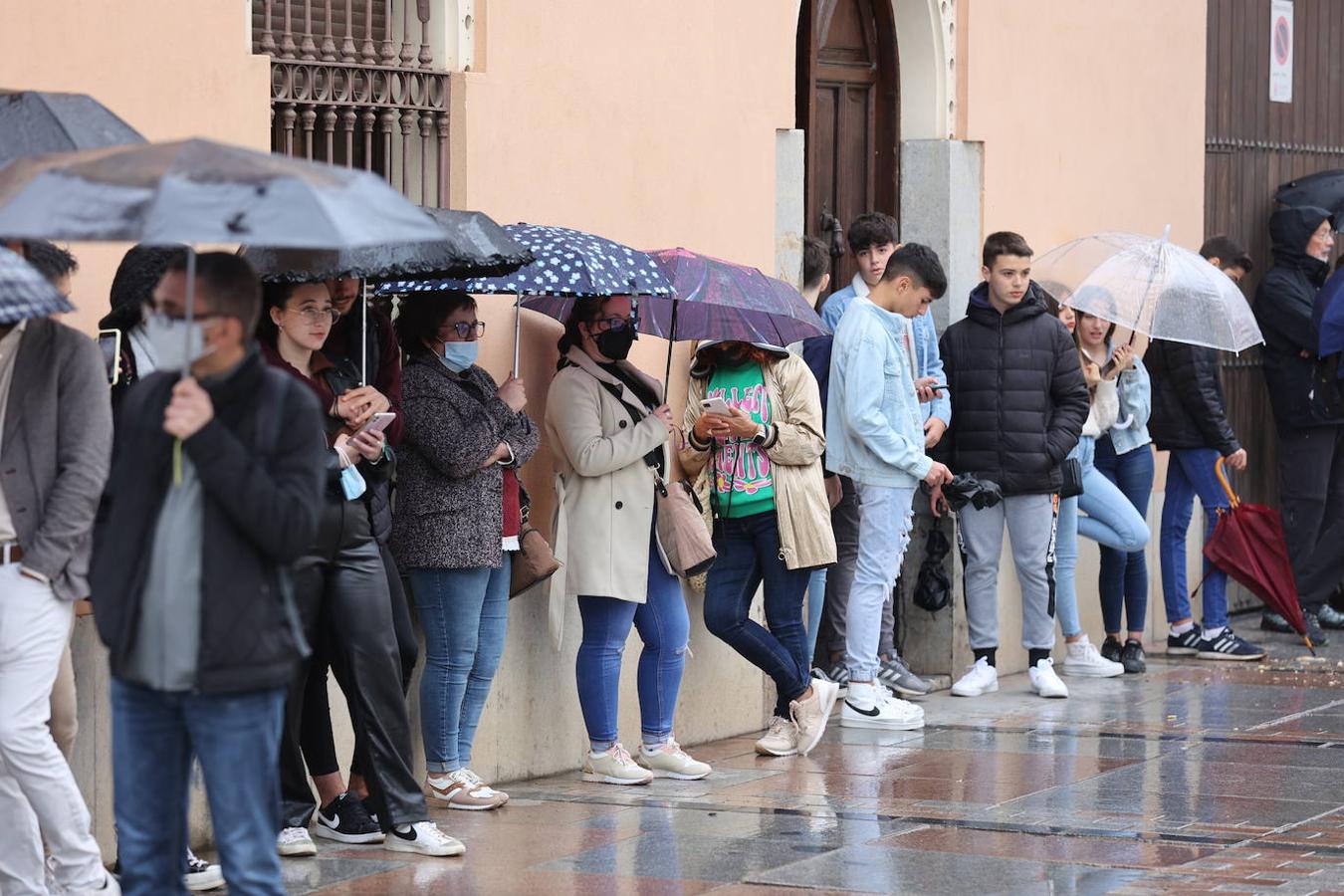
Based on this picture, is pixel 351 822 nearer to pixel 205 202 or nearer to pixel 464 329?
pixel 464 329

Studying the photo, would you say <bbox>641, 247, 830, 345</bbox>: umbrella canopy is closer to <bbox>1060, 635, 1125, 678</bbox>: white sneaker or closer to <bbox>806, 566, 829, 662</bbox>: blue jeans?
<bbox>806, 566, 829, 662</bbox>: blue jeans

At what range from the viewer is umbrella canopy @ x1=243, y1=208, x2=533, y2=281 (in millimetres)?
6750

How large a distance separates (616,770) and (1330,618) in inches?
271

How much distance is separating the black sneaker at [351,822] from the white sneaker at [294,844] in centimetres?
20

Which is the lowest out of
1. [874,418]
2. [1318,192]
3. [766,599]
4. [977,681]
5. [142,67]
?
[977,681]

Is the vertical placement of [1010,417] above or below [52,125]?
below

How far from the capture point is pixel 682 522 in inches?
336

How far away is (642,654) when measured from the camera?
28.6 ft

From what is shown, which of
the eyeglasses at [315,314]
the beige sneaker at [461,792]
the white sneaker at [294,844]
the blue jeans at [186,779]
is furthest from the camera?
the beige sneaker at [461,792]

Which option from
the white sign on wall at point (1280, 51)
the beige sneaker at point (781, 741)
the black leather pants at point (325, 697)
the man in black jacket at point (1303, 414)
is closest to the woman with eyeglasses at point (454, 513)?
the black leather pants at point (325, 697)

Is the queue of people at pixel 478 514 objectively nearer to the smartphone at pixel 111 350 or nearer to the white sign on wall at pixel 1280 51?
the smartphone at pixel 111 350

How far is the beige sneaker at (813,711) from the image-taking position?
9102 mm

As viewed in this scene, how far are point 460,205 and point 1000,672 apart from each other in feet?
15.6

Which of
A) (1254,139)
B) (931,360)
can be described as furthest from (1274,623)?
(931,360)
